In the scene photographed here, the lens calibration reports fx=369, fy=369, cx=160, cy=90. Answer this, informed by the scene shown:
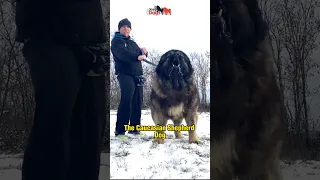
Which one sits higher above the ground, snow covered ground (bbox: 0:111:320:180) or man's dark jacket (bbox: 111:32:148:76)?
man's dark jacket (bbox: 111:32:148:76)

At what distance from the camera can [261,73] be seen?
8.10 ft

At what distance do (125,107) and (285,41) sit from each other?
1257 millimetres

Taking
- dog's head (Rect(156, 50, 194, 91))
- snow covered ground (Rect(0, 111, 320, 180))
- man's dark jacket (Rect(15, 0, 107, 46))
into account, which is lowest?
snow covered ground (Rect(0, 111, 320, 180))

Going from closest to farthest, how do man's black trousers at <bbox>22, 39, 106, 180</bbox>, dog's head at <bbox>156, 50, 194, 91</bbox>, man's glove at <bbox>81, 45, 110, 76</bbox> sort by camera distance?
man's black trousers at <bbox>22, 39, 106, 180</bbox> < man's glove at <bbox>81, 45, 110, 76</bbox> < dog's head at <bbox>156, 50, 194, 91</bbox>

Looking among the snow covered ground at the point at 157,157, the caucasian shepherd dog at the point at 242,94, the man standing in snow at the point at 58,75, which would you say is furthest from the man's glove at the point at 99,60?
the caucasian shepherd dog at the point at 242,94

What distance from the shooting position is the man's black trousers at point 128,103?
8.36ft

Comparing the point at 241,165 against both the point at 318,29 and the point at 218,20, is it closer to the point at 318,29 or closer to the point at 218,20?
the point at 218,20

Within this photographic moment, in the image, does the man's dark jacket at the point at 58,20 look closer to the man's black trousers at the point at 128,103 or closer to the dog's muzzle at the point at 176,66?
the man's black trousers at the point at 128,103

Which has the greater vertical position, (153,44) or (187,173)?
(153,44)

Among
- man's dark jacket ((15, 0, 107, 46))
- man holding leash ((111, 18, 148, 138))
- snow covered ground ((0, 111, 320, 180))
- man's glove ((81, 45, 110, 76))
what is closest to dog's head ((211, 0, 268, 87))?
snow covered ground ((0, 111, 320, 180))

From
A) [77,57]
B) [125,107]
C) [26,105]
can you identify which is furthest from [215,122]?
[26,105]

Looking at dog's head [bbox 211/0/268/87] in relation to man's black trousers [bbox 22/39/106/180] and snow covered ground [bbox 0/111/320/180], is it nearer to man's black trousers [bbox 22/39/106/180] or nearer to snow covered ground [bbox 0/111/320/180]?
snow covered ground [bbox 0/111/320/180]

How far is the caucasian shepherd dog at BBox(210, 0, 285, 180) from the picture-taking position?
2455 millimetres

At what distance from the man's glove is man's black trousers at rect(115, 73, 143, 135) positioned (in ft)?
0.44
